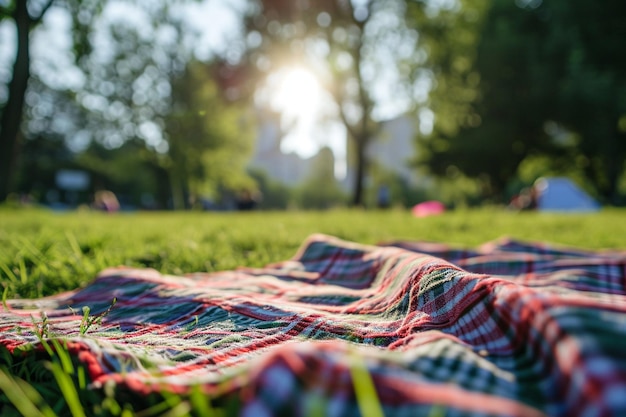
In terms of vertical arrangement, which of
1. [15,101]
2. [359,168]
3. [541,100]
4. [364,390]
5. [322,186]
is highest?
[541,100]

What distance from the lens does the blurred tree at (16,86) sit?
8430 mm

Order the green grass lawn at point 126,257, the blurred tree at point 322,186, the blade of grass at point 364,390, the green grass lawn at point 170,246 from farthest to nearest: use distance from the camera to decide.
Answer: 1. the blurred tree at point 322,186
2. the green grass lawn at point 170,246
3. the green grass lawn at point 126,257
4. the blade of grass at point 364,390

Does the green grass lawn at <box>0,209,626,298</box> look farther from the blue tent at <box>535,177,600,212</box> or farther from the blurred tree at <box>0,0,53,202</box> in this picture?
the blue tent at <box>535,177,600,212</box>

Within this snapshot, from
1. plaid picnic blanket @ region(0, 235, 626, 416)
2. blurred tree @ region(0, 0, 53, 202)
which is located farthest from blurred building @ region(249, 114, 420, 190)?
plaid picnic blanket @ region(0, 235, 626, 416)

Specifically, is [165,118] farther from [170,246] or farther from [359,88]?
[170,246]

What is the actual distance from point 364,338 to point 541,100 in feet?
80.3

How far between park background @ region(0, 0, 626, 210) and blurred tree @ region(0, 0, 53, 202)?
28mm

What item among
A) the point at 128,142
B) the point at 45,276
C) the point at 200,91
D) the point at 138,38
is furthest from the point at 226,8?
the point at 45,276

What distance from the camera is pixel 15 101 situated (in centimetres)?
862

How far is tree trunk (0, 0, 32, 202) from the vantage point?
8.43 meters

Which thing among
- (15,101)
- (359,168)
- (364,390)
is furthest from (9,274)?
(359,168)

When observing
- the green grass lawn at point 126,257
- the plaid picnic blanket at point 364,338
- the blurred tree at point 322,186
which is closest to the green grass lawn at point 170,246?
the green grass lawn at point 126,257

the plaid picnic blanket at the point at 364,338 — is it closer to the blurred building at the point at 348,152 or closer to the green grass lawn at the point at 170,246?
the green grass lawn at the point at 170,246

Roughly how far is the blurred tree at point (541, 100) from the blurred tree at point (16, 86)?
736 inches
